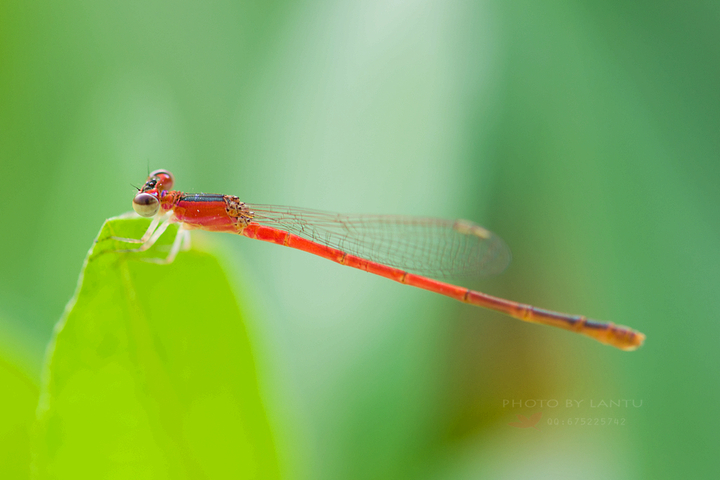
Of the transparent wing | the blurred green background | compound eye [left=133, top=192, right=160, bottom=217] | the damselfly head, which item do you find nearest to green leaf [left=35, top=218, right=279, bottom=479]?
the blurred green background

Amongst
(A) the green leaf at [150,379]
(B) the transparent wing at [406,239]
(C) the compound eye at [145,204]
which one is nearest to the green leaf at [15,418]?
(A) the green leaf at [150,379]

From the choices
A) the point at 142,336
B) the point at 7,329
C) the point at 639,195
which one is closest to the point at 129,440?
the point at 142,336

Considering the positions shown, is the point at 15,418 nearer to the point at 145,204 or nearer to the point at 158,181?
the point at 145,204

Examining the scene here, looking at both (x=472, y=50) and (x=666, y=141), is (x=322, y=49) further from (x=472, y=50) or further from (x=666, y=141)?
(x=666, y=141)

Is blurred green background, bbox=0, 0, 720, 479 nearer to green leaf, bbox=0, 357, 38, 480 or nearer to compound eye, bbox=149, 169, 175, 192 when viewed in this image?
compound eye, bbox=149, 169, 175, 192

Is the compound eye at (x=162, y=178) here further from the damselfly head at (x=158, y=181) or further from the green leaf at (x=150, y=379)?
the green leaf at (x=150, y=379)
